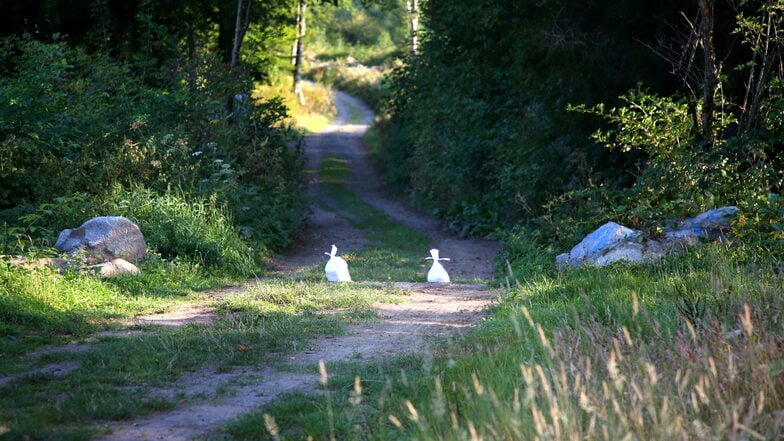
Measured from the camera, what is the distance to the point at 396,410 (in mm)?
5238

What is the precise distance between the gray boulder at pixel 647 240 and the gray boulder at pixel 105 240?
5.51 meters

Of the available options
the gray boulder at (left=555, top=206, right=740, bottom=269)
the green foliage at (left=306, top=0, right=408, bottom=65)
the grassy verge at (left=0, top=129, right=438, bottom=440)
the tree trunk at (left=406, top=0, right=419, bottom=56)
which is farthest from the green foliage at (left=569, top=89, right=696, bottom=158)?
the green foliage at (left=306, top=0, right=408, bottom=65)

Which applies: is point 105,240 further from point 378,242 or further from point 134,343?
point 378,242

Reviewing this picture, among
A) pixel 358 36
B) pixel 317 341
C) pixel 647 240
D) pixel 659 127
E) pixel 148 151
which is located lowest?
pixel 317 341

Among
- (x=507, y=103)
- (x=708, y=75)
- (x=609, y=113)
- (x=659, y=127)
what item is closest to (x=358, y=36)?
(x=507, y=103)

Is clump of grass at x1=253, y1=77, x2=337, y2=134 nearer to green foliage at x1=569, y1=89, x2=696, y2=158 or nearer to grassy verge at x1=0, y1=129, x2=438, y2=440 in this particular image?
green foliage at x1=569, y1=89, x2=696, y2=158

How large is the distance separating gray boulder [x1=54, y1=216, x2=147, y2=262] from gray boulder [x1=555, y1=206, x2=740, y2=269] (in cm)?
551

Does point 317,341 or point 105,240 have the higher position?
point 105,240

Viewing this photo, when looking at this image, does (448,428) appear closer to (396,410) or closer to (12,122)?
(396,410)

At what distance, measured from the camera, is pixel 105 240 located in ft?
34.7

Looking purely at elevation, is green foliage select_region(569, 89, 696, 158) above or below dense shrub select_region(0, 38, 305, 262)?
above

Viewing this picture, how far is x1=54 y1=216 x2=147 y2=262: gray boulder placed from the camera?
1042cm

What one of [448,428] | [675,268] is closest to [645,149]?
[675,268]

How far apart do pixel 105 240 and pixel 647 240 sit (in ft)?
22.2
